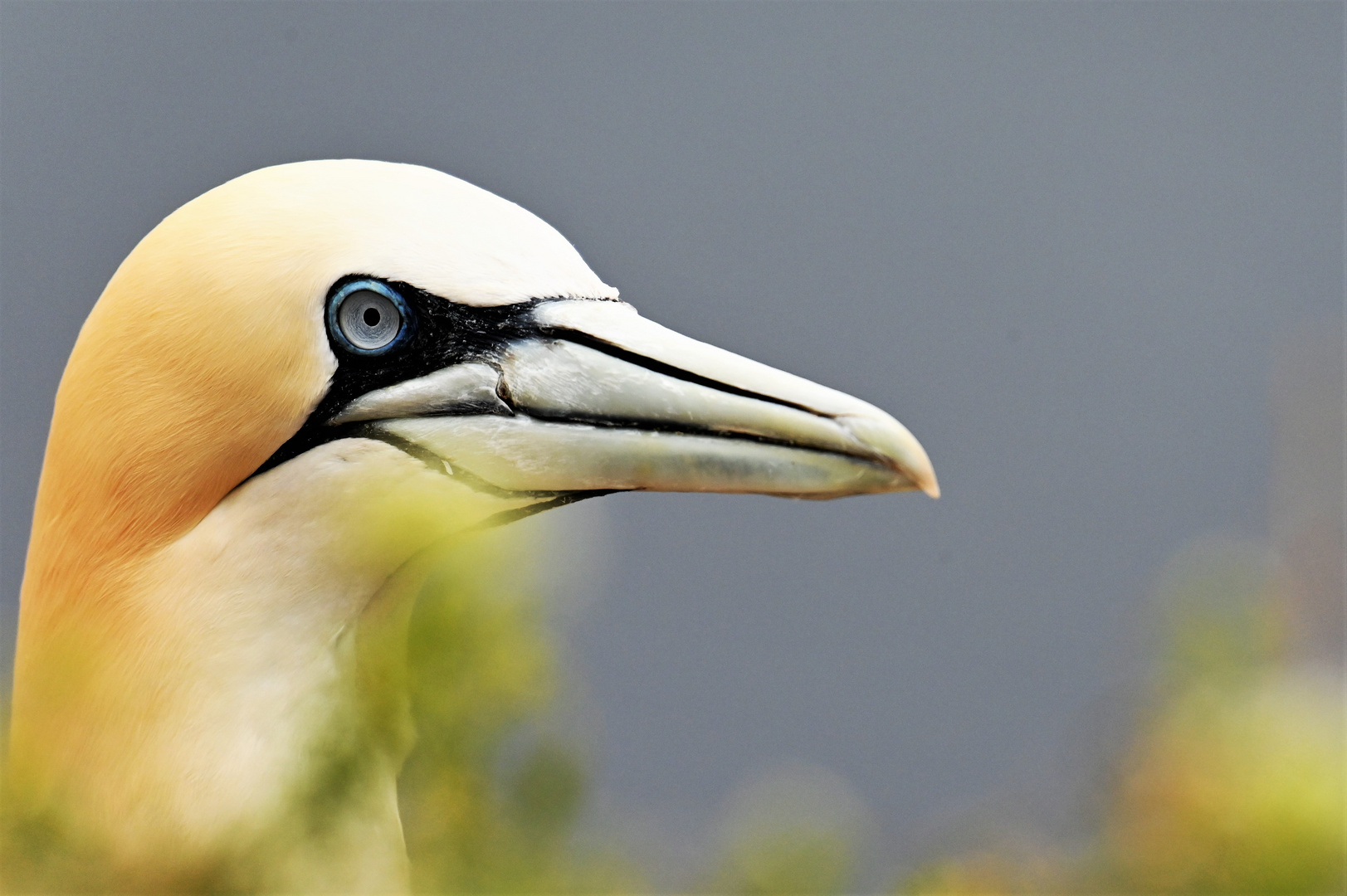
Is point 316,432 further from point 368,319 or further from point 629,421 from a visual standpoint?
point 629,421

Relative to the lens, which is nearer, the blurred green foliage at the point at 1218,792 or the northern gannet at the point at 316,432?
the blurred green foliage at the point at 1218,792

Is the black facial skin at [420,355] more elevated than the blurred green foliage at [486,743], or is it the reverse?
the black facial skin at [420,355]

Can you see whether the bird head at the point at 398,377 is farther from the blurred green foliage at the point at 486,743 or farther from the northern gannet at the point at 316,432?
the blurred green foliage at the point at 486,743

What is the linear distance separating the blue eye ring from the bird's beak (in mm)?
72

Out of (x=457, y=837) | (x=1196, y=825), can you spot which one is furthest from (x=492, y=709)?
(x=1196, y=825)

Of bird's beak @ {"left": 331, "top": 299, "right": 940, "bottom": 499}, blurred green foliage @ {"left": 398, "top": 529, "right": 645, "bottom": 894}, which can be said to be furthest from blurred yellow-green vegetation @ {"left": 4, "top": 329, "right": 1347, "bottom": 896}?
bird's beak @ {"left": 331, "top": 299, "right": 940, "bottom": 499}

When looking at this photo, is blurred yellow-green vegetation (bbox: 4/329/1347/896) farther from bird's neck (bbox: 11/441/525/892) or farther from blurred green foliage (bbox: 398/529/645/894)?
bird's neck (bbox: 11/441/525/892)

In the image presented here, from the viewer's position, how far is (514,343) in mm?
1781

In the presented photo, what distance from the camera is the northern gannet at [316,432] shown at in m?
1.69

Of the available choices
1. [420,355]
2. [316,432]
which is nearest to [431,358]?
[420,355]

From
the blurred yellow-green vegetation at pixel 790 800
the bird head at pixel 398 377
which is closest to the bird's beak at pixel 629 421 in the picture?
the bird head at pixel 398 377

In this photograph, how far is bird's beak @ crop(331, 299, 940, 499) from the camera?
1.67 metres

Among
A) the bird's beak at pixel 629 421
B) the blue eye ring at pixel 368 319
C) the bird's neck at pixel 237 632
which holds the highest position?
the blue eye ring at pixel 368 319

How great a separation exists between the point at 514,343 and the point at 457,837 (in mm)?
1225
